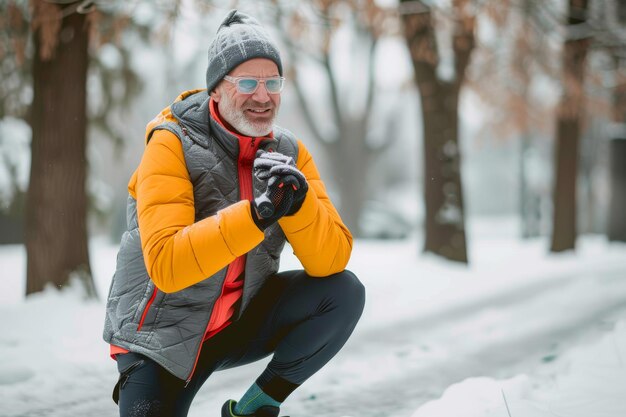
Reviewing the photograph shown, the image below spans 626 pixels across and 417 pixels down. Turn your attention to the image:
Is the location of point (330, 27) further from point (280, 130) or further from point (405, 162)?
point (405, 162)

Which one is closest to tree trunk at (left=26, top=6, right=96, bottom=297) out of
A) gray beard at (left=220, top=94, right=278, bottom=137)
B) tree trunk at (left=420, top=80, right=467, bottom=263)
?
gray beard at (left=220, top=94, right=278, bottom=137)

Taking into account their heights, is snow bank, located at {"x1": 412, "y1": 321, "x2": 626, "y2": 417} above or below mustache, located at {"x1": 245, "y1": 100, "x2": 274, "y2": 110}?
below

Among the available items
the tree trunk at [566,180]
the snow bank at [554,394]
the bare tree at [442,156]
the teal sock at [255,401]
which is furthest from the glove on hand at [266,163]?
the tree trunk at [566,180]

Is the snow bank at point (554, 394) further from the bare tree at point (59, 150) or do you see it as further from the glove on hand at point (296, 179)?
the bare tree at point (59, 150)

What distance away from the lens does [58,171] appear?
6.56 m

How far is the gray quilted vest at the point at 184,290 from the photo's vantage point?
8.96 feet

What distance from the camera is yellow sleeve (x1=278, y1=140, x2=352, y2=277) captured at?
9.07 feet

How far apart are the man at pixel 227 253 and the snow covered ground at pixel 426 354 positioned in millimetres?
921

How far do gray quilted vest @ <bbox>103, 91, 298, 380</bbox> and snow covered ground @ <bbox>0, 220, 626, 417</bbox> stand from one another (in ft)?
4.10

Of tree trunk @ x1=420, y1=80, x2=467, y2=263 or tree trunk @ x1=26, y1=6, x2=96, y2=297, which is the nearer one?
tree trunk @ x1=26, y1=6, x2=96, y2=297

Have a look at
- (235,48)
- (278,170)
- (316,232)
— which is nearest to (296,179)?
(278,170)

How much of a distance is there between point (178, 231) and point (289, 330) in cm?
80

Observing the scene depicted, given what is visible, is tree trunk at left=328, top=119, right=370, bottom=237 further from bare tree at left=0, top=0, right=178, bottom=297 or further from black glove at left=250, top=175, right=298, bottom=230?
black glove at left=250, top=175, right=298, bottom=230

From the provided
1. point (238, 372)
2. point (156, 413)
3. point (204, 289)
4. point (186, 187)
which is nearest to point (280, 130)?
point (186, 187)
